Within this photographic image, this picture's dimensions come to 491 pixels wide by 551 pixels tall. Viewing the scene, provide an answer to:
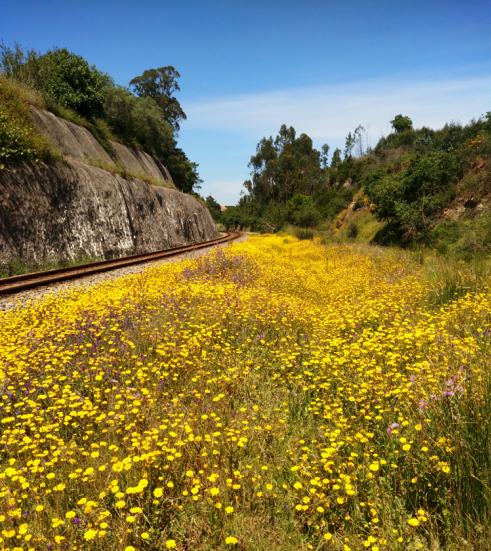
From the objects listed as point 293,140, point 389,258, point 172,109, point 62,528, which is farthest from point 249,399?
point 293,140

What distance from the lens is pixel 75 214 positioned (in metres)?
13.9

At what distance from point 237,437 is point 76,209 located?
566 inches

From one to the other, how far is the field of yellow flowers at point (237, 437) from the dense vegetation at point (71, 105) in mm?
9874

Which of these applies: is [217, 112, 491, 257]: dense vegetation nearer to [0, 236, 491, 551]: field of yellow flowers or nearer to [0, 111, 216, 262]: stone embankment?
[0, 236, 491, 551]: field of yellow flowers

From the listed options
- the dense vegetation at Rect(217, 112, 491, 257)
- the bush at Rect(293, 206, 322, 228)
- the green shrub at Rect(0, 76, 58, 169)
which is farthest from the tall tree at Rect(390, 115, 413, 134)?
the green shrub at Rect(0, 76, 58, 169)

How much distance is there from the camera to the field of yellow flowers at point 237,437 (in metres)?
Result: 1.98

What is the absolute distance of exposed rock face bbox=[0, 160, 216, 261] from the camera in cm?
Result: 1084

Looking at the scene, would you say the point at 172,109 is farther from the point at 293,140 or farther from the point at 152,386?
the point at 152,386

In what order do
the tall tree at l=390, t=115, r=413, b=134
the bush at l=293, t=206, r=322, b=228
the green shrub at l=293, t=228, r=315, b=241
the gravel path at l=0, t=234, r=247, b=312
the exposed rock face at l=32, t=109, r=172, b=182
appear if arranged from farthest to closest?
1. the tall tree at l=390, t=115, r=413, b=134
2. the bush at l=293, t=206, r=322, b=228
3. the green shrub at l=293, t=228, r=315, b=241
4. the exposed rock face at l=32, t=109, r=172, b=182
5. the gravel path at l=0, t=234, r=247, b=312

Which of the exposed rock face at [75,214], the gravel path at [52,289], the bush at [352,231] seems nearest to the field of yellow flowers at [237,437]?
the gravel path at [52,289]

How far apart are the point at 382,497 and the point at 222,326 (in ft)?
11.4

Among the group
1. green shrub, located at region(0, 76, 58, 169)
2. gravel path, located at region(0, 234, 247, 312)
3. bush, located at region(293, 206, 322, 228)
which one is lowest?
gravel path, located at region(0, 234, 247, 312)

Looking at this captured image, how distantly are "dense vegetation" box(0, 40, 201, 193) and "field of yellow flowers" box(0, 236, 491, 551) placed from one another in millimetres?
9874

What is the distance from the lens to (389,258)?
13.0 m
